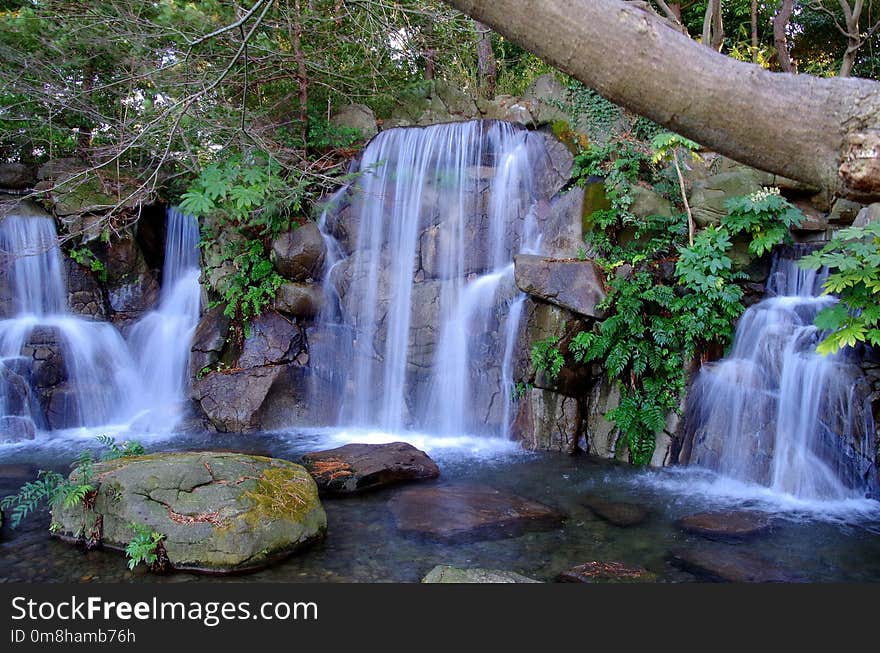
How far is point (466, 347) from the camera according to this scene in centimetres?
959

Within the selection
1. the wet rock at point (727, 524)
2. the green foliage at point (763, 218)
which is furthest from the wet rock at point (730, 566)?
the green foliage at point (763, 218)

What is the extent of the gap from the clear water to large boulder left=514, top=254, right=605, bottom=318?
212 centimetres

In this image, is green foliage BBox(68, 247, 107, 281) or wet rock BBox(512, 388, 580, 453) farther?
green foliage BBox(68, 247, 107, 281)

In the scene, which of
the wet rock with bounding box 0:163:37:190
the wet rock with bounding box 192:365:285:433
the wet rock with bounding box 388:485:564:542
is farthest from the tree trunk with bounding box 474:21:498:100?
the wet rock with bounding box 388:485:564:542

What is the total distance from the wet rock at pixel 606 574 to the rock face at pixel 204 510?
2124 millimetres

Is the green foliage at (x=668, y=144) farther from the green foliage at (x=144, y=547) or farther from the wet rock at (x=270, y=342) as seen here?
the green foliage at (x=144, y=547)

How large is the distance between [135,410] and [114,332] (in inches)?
61.3

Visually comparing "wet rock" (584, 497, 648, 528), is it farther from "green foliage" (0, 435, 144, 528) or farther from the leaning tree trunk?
the leaning tree trunk

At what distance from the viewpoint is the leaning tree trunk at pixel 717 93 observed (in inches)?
60.9

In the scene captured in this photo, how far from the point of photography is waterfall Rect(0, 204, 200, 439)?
383 inches

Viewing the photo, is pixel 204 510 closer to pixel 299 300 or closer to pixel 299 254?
pixel 299 300

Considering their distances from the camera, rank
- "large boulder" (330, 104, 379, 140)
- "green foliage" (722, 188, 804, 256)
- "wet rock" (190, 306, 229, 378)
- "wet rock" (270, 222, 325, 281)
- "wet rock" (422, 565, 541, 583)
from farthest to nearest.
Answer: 1. "large boulder" (330, 104, 379, 140)
2. "wet rock" (270, 222, 325, 281)
3. "wet rock" (190, 306, 229, 378)
4. "green foliage" (722, 188, 804, 256)
5. "wet rock" (422, 565, 541, 583)

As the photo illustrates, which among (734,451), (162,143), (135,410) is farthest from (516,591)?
(135,410)

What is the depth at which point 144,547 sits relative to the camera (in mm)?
4754
